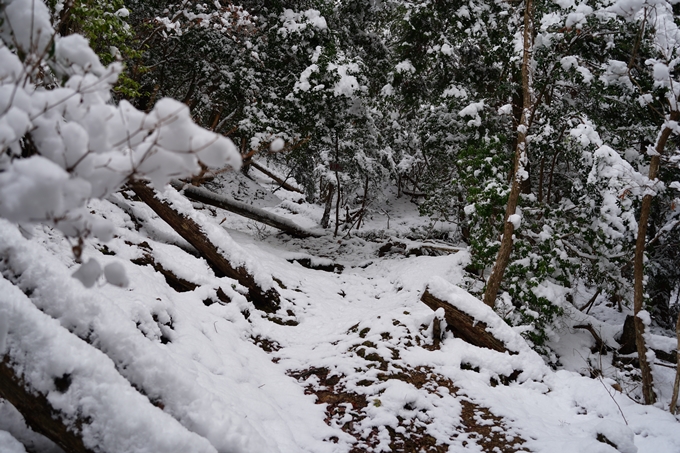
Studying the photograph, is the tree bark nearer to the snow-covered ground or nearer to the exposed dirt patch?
the snow-covered ground

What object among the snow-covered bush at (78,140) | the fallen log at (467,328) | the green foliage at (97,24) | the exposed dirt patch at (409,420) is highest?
the green foliage at (97,24)

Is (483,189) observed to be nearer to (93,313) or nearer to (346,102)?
(346,102)

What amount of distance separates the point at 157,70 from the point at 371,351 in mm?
10469

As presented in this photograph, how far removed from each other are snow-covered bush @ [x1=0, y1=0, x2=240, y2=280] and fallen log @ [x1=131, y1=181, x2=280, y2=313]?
508cm

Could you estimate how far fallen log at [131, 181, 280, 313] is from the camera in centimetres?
630

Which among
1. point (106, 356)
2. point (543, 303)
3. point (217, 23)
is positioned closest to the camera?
point (106, 356)

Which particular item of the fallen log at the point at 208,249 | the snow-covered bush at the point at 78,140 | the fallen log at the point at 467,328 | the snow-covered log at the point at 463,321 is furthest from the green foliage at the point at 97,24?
the fallen log at the point at 467,328

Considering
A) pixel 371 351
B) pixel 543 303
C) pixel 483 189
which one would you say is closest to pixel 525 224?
pixel 483 189

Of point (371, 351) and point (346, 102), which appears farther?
point (346, 102)

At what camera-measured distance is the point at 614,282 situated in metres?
7.32

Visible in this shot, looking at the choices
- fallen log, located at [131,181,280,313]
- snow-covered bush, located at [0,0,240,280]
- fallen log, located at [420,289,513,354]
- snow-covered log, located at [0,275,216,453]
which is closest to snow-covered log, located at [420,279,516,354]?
fallen log, located at [420,289,513,354]

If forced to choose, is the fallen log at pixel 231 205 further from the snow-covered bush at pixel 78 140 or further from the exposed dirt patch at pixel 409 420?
the snow-covered bush at pixel 78 140

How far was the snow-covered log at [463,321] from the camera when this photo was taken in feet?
16.7

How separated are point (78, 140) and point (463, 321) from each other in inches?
195
